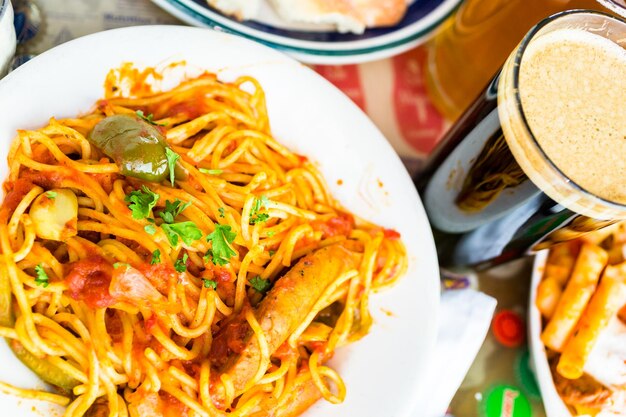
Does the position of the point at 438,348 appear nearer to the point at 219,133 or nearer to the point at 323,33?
the point at 219,133

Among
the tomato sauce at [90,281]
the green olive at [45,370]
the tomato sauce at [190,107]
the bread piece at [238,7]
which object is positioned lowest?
the green olive at [45,370]

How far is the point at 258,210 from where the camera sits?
1.60 meters

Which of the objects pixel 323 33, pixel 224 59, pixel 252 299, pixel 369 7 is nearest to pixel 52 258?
pixel 252 299

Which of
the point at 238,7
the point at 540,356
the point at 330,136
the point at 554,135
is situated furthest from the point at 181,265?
the point at 540,356

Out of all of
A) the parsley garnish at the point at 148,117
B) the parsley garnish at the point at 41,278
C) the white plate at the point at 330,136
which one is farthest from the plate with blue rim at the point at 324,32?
the parsley garnish at the point at 41,278

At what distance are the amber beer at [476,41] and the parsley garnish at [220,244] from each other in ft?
3.12

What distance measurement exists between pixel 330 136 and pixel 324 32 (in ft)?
1.28

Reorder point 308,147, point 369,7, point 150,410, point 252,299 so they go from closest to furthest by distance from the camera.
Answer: point 150,410, point 252,299, point 308,147, point 369,7

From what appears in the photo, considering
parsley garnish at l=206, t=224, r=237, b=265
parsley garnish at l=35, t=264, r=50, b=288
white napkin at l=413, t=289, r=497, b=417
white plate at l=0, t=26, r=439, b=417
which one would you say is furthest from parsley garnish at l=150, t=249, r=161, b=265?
white napkin at l=413, t=289, r=497, b=417

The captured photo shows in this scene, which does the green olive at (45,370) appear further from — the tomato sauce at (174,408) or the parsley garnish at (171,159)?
the parsley garnish at (171,159)

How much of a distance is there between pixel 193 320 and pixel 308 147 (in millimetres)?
539

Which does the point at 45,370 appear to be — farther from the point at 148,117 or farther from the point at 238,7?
the point at 238,7

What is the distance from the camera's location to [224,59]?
5.46 ft

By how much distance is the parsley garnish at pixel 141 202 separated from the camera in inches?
56.6
